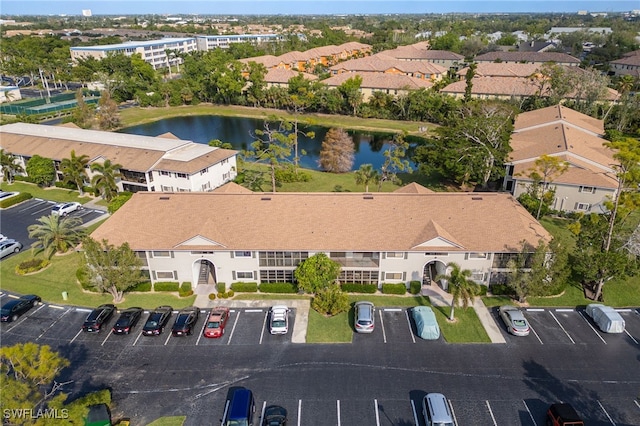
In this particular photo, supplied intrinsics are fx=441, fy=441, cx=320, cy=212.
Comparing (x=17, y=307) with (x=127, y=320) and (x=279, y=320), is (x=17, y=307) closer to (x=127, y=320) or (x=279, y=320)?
(x=127, y=320)

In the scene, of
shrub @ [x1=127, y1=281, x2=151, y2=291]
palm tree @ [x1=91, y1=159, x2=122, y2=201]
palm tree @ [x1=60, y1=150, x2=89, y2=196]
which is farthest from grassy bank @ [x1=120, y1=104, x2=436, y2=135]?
shrub @ [x1=127, y1=281, x2=151, y2=291]

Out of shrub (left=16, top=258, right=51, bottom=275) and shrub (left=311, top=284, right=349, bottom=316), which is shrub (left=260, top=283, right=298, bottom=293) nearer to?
shrub (left=311, top=284, right=349, bottom=316)

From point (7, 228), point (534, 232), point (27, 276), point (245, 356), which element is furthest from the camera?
point (7, 228)

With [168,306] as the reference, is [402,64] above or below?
above

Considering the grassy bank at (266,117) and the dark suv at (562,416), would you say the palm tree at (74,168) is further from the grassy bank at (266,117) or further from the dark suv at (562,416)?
the dark suv at (562,416)

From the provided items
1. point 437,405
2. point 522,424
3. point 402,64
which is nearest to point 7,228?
point 437,405

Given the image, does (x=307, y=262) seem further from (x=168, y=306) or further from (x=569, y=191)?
(x=569, y=191)
